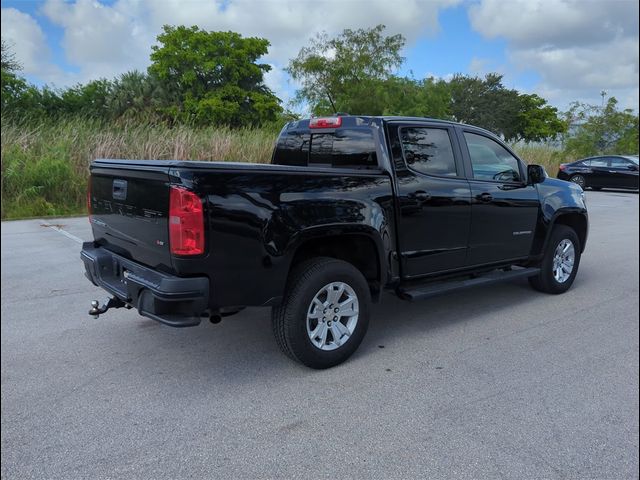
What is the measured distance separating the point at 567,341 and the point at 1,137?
44.0 ft

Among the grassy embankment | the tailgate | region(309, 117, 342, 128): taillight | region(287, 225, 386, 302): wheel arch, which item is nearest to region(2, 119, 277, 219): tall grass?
the grassy embankment

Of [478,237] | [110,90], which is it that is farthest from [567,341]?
[110,90]

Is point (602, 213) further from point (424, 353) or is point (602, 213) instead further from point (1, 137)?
point (1, 137)

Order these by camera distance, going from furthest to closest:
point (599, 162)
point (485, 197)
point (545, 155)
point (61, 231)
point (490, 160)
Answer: point (545, 155) → point (599, 162) → point (61, 231) → point (490, 160) → point (485, 197)

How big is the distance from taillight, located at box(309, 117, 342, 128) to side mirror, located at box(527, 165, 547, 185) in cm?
220

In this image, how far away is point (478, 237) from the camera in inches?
188

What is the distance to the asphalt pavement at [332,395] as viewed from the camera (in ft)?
8.77

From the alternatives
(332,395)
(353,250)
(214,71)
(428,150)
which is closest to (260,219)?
(353,250)

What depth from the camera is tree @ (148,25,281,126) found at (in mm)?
26859

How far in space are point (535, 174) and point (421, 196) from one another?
5.75 ft

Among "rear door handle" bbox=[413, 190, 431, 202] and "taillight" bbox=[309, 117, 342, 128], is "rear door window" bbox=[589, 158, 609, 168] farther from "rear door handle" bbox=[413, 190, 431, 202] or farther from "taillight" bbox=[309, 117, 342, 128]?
"taillight" bbox=[309, 117, 342, 128]

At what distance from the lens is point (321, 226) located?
356 cm

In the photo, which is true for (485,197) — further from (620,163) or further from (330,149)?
(620,163)

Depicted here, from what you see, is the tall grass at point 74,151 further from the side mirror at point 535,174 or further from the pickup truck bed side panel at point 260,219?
the side mirror at point 535,174
